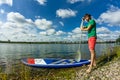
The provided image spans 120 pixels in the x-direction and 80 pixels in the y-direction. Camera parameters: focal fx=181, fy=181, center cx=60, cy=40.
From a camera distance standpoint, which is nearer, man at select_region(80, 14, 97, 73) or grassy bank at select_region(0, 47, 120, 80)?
grassy bank at select_region(0, 47, 120, 80)

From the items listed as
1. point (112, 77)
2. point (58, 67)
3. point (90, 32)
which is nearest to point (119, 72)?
point (112, 77)

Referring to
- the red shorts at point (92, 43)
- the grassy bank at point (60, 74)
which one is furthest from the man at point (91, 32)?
the grassy bank at point (60, 74)

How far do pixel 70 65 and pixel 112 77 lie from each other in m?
6.81

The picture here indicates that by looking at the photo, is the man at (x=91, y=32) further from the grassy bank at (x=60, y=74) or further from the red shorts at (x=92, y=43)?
the grassy bank at (x=60, y=74)

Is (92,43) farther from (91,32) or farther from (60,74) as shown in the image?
Answer: (60,74)

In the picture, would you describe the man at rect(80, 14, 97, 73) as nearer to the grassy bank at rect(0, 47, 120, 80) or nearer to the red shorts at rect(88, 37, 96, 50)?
the red shorts at rect(88, 37, 96, 50)

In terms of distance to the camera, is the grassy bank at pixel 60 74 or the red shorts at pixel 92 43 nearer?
the grassy bank at pixel 60 74

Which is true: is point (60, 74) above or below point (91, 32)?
below

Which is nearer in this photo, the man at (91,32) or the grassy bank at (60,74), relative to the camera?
the grassy bank at (60,74)

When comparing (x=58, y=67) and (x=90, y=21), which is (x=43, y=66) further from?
(x=90, y=21)

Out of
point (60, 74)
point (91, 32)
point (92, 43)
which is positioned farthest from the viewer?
point (60, 74)

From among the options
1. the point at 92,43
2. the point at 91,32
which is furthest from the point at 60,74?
the point at 91,32

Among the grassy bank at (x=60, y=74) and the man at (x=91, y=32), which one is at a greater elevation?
the man at (x=91, y=32)

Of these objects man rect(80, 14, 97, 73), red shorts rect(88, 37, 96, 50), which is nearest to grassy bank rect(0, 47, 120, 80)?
man rect(80, 14, 97, 73)
